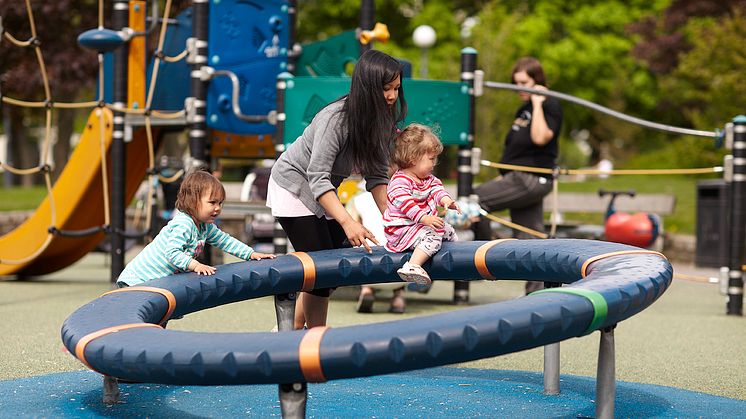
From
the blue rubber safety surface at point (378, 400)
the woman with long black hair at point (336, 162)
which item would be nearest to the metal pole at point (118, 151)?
the blue rubber safety surface at point (378, 400)

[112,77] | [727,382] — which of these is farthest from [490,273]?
[112,77]

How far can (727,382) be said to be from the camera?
17.0ft

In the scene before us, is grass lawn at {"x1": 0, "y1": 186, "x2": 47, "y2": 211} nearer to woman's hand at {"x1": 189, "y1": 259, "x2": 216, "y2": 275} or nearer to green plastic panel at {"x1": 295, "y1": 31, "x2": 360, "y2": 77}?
green plastic panel at {"x1": 295, "y1": 31, "x2": 360, "y2": 77}

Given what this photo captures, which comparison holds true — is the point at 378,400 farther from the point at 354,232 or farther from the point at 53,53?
the point at 53,53

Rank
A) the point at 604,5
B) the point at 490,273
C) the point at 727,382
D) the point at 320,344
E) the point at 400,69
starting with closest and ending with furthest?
1. the point at 320,344
2. the point at 400,69
3. the point at 490,273
4. the point at 727,382
5. the point at 604,5

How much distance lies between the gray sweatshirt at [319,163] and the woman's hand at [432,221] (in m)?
0.36

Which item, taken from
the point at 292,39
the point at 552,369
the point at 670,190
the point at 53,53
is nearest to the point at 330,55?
the point at 292,39

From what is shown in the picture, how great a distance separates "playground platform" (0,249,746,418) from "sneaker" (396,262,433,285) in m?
0.52

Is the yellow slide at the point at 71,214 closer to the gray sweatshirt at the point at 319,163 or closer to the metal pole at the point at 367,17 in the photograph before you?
the metal pole at the point at 367,17

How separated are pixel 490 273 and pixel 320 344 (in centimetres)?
193

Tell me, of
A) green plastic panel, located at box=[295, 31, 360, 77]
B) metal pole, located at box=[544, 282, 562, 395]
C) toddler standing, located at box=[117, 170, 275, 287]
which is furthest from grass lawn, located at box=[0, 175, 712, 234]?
toddler standing, located at box=[117, 170, 275, 287]

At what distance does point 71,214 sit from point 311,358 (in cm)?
705

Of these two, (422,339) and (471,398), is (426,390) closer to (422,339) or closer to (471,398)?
(471,398)

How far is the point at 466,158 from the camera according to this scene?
855 centimetres
